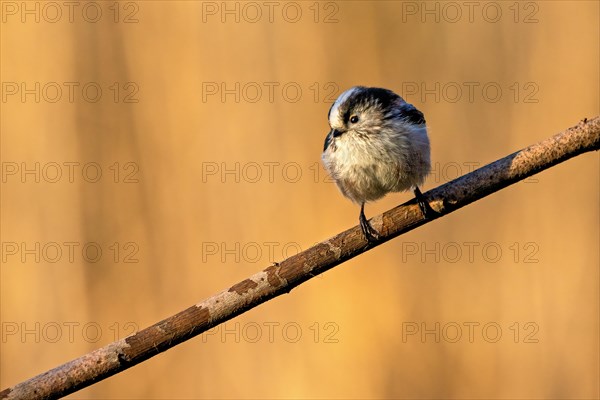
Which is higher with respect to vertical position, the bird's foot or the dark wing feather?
the dark wing feather

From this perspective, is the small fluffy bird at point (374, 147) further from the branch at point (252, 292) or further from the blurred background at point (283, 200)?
the branch at point (252, 292)

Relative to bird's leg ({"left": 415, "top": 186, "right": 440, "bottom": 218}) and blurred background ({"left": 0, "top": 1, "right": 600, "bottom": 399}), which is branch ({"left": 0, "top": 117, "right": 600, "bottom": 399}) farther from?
blurred background ({"left": 0, "top": 1, "right": 600, "bottom": 399})

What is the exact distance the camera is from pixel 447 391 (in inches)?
100

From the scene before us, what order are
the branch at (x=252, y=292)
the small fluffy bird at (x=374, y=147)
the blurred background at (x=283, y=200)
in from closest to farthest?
the branch at (x=252, y=292)
the small fluffy bird at (x=374, y=147)
the blurred background at (x=283, y=200)

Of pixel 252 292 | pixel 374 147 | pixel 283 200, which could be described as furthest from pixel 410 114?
pixel 252 292

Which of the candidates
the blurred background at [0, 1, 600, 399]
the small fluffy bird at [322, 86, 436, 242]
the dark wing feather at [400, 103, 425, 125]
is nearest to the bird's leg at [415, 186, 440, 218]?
the small fluffy bird at [322, 86, 436, 242]

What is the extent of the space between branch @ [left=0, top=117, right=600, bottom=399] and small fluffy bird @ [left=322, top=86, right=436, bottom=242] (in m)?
0.61

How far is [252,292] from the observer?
51.0 inches

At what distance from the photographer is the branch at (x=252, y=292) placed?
4.11 feet

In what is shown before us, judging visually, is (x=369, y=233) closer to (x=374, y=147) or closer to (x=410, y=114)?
(x=374, y=147)

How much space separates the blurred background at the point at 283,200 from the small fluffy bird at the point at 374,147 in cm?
48

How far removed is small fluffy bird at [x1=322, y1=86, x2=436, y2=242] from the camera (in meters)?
2.00

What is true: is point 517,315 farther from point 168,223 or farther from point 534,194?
point 168,223

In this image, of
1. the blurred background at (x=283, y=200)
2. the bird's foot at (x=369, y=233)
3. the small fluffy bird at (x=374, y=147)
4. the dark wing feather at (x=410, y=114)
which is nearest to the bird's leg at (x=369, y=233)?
the bird's foot at (x=369, y=233)
